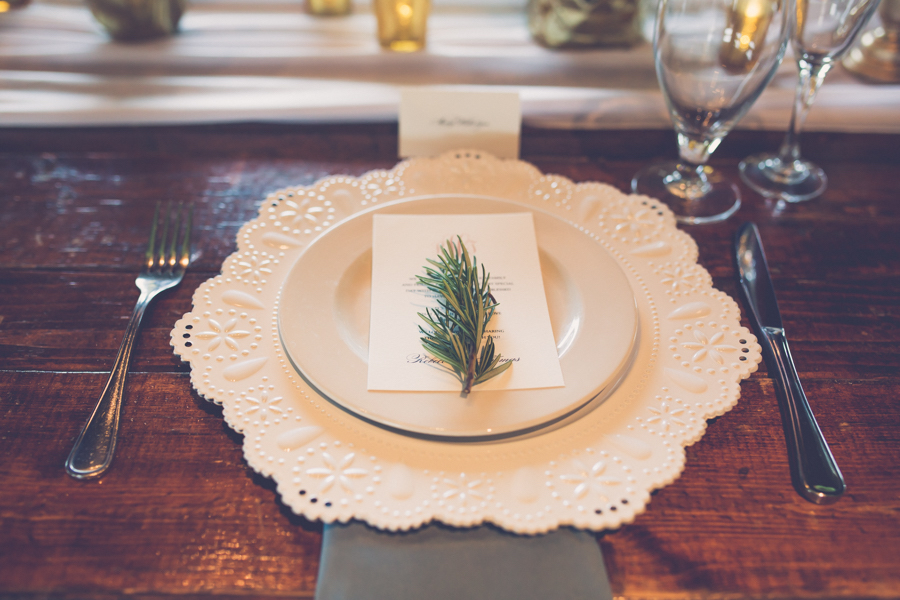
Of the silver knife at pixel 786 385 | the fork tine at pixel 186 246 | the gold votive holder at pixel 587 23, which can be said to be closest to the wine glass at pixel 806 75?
the silver knife at pixel 786 385

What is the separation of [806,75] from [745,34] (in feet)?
0.47

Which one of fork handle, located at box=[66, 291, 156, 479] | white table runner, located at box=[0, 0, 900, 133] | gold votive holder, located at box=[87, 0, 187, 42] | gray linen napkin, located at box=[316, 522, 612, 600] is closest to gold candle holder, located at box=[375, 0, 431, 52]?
white table runner, located at box=[0, 0, 900, 133]

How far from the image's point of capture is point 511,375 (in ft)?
1.67

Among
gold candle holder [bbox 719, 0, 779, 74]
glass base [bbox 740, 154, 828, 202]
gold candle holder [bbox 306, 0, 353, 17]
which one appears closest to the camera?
gold candle holder [bbox 719, 0, 779, 74]

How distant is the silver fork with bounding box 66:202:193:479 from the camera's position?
1.62 feet

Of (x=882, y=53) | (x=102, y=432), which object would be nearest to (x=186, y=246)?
(x=102, y=432)

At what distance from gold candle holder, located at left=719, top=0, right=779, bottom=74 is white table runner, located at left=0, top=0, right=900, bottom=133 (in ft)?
0.69

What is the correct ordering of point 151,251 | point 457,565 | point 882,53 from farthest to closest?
1. point 882,53
2. point 151,251
3. point 457,565

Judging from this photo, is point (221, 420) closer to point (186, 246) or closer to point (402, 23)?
point (186, 246)

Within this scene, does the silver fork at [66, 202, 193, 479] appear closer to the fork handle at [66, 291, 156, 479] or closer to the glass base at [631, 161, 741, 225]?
the fork handle at [66, 291, 156, 479]

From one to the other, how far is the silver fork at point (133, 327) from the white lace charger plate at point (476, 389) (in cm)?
17

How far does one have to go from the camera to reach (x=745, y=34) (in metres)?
0.69

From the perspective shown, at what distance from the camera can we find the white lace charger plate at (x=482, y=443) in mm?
436

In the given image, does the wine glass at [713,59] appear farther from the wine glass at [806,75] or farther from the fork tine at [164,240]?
the fork tine at [164,240]
